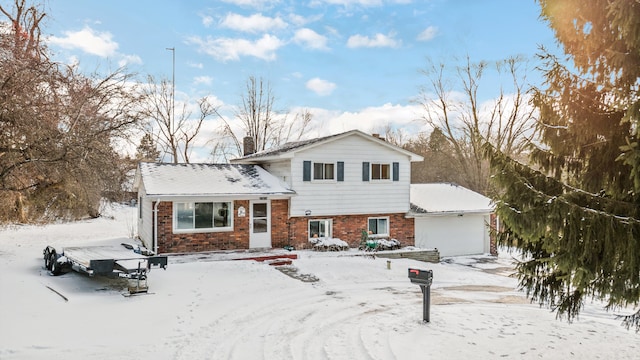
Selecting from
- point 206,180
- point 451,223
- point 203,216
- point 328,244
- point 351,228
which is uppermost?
point 206,180

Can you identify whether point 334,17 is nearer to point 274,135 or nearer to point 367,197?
point 367,197

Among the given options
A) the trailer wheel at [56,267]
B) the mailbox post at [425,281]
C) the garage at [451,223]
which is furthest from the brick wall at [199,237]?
the mailbox post at [425,281]

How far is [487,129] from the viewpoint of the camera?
3147 cm

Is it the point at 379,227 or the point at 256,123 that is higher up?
the point at 256,123

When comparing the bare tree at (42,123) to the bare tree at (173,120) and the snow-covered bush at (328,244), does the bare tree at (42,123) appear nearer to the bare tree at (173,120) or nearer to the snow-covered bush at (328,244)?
the snow-covered bush at (328,244)

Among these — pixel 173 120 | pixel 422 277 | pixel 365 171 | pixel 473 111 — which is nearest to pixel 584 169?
pixel 422 277

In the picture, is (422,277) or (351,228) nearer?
(422,277)

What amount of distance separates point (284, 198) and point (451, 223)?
8.38 meters

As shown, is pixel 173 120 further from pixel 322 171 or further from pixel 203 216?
pixel 322 171

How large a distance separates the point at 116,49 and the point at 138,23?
4.09 metres

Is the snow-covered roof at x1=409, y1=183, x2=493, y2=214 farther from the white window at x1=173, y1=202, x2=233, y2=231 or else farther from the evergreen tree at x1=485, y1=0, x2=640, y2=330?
the evergreen tree at x1=485, y1=0, x2=640, y2=330

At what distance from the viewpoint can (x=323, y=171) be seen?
1764 cm

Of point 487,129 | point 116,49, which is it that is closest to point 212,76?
point 116,49

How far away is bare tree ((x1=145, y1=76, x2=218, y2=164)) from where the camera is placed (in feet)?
103
